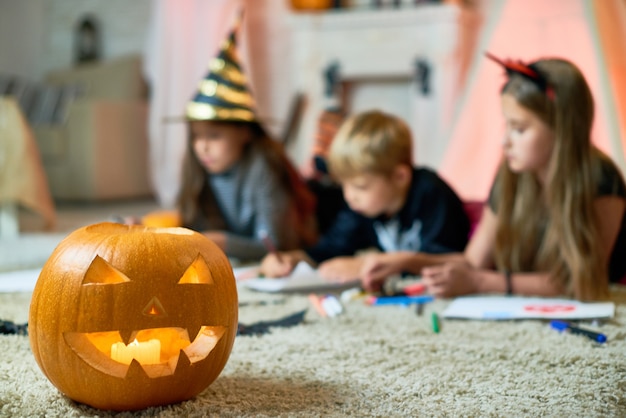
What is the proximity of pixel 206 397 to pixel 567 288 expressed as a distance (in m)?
0.80

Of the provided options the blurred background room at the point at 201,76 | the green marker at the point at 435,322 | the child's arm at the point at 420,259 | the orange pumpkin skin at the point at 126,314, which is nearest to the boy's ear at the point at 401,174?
the child's arm at the point at 420,259

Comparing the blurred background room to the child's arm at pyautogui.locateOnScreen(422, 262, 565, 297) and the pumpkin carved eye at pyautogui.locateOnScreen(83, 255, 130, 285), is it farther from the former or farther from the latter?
the pumpkin carved eye at pyautogui.locateOnScreen(83, 255, 130, 285)

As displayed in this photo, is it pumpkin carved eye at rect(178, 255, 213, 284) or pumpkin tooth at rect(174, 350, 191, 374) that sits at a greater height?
pumpkin carved eye at rect(178, 255, 213, 284)

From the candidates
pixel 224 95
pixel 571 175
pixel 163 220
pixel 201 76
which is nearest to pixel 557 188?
pixel 571 175

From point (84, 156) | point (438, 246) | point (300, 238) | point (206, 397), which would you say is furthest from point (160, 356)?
point (84, 156)

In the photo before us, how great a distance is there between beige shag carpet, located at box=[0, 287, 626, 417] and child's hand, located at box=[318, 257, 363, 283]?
264mm

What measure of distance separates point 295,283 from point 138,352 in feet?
2.32

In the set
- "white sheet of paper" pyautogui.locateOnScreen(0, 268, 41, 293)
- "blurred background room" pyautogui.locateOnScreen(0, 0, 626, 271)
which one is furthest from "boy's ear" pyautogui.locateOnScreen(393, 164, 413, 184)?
"blurred background room" pyautogui.locateOnScreen(0, 0, 626, 271)

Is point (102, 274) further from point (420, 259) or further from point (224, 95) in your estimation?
point (224, 95)

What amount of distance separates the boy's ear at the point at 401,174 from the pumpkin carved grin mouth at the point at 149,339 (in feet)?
2.99

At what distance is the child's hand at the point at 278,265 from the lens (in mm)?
1573

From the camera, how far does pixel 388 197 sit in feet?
5.43

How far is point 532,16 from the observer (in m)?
2.20

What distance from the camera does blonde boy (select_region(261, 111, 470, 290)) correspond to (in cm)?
162
